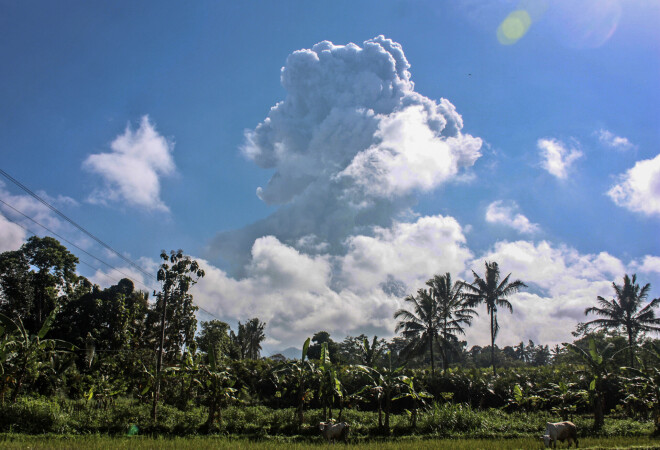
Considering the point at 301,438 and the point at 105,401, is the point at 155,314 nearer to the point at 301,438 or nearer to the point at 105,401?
the point at 105,401

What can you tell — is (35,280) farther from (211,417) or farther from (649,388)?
(649,388)

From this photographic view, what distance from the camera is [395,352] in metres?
68.8

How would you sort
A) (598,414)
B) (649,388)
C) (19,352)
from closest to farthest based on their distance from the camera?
1. (19,352)
2. (598,414)
3. (649,388)

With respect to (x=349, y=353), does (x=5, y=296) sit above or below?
above

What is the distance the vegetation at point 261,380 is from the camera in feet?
56.2

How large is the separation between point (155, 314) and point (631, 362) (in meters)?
38.1

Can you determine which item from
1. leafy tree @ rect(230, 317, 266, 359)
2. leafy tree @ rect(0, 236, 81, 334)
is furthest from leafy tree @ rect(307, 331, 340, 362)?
leafy tree @ rect(0, 236, 81, 334)

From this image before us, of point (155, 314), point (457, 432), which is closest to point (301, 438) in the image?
point (457, 432)

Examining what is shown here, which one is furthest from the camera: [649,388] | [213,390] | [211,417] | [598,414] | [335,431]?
[649,388]

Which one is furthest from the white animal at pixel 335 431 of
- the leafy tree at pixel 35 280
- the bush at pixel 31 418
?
the leafy tree at pixel 35 280

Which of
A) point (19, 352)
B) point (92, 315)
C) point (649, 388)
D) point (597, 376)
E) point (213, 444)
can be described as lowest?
point (213, 444)

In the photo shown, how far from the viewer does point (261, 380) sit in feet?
96.9

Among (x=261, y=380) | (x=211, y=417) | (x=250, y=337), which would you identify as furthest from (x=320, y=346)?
(x=211, y=417)

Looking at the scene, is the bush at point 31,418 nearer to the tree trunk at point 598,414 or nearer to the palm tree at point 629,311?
the tree trunk at point 598,414
